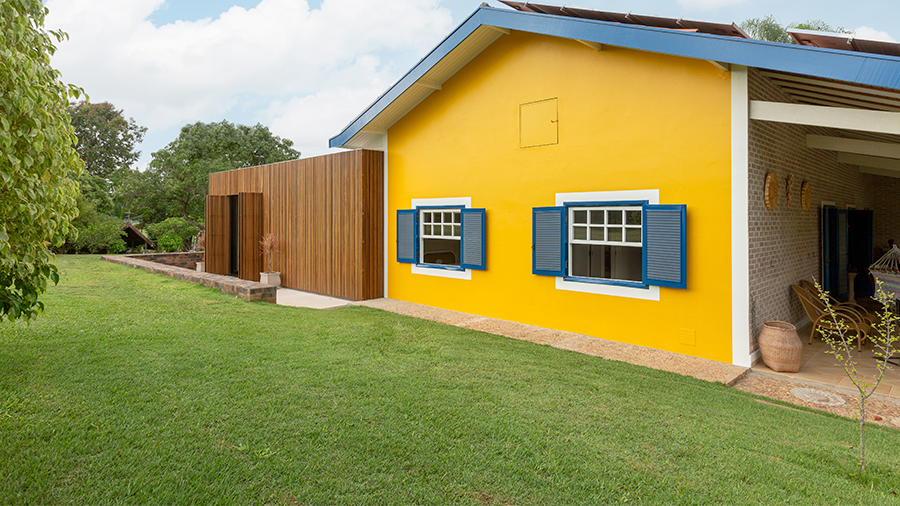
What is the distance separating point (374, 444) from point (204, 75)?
3746 cm

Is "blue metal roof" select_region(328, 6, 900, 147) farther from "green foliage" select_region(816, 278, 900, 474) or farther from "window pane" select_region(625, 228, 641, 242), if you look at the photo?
"window pane" select_region(625, 228, 641, 242)

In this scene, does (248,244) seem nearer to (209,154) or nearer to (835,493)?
(835,493)

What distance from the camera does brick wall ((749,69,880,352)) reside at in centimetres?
598

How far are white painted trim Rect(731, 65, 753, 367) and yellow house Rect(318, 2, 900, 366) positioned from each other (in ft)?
0.05

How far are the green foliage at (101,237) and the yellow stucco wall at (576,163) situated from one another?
14.7m

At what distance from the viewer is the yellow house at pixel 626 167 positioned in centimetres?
578

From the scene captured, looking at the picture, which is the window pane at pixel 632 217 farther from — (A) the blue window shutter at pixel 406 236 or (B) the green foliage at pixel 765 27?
(B) the green foliage at pixel 765 27

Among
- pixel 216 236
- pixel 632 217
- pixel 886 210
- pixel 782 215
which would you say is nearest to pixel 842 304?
pixel 782 215

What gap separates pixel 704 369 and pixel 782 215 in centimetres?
279

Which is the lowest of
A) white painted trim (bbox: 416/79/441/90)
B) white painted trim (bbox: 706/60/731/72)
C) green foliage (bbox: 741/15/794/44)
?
white painted trim (bbox: 706/60/731/72)

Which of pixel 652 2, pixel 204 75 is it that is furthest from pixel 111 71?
pixel 652 2

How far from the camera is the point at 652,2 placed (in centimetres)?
3403

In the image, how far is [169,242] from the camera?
20.2 metres

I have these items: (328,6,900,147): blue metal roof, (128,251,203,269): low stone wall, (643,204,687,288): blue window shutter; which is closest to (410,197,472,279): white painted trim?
(328,6,900,147): blue metal roof
